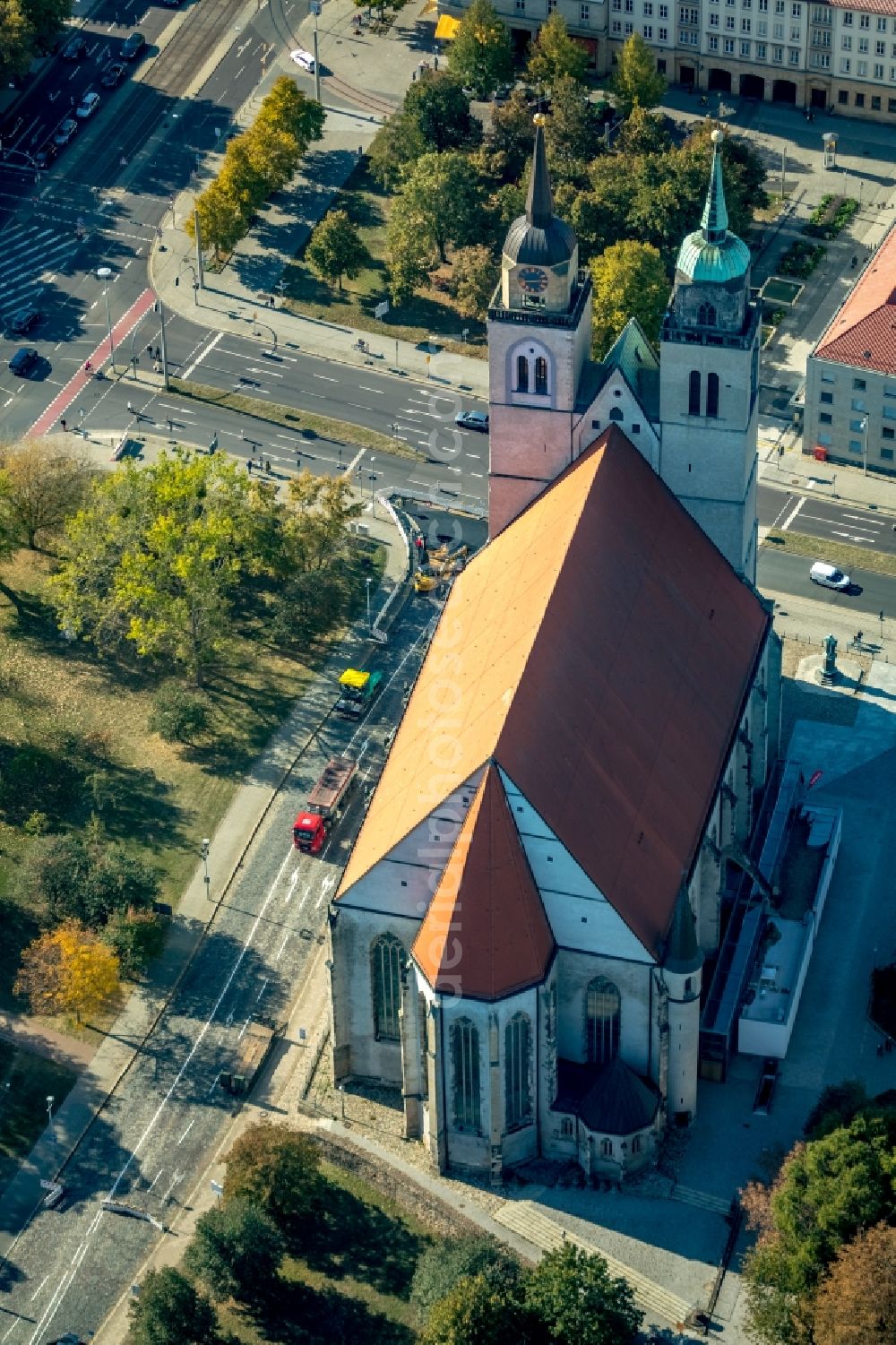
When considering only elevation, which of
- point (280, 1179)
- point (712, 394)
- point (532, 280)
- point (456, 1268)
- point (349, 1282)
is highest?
point (532, 280)

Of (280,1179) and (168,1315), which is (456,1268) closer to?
(280,1179)

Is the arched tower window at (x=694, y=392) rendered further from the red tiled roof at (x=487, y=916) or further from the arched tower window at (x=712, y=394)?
the red tiled roof at (x=487, y=916)

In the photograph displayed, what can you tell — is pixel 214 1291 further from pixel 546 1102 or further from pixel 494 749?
pixel 494 749

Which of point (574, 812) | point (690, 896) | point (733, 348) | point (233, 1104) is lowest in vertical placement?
point (233, 1104)

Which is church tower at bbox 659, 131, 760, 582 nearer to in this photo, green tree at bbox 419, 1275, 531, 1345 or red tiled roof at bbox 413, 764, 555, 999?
red tiled roof at bbox 413, 764, 555, 999

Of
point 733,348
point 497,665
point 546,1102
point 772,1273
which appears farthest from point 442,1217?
point 733,348

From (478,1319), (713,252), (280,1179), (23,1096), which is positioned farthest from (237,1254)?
(713,252)

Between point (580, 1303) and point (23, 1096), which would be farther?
point (23, 1096)
